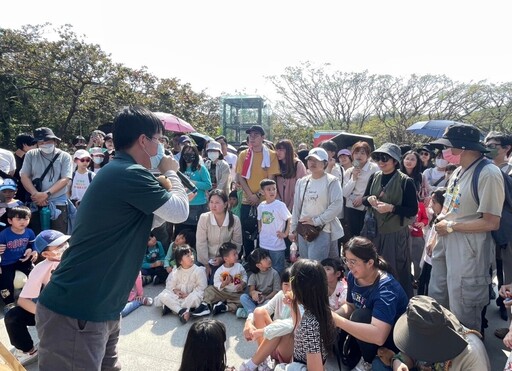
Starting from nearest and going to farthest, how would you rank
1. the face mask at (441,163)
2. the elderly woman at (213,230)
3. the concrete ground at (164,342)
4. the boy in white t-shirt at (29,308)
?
1. the boy in white t-shirt at (29,308)
2. the concrete ground at (164,342)
3. the elderly woman at (213,230)
4. the face mask at (441,163)

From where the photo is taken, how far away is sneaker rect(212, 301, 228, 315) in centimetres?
403

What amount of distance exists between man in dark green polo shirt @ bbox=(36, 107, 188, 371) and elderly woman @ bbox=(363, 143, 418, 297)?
99.0 inches

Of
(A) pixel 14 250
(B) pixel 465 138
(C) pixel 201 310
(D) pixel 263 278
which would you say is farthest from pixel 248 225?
(B) pixel 465 138

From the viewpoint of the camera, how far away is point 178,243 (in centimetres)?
483

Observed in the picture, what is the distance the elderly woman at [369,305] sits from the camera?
8.47ft

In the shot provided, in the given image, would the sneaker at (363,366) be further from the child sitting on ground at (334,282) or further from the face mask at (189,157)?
the face mask at (189,157)

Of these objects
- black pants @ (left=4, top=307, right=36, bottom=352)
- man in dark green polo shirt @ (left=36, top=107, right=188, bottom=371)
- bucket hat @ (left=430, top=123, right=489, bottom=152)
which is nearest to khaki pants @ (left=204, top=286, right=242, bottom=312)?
black pants @ (left=4, top=307, right=36, bottom=352)

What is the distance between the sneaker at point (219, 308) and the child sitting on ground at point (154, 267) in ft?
3.75

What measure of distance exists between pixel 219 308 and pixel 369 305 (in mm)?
1847

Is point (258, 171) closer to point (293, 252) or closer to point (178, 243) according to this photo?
point (293, 252)

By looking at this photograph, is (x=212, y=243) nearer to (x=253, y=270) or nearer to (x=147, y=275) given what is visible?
(x=253, y=270)

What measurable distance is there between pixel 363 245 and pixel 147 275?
321 centimetres

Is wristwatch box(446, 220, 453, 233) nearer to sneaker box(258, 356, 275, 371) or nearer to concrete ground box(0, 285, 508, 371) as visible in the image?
concrete ground box(0, 285, 508, 371)

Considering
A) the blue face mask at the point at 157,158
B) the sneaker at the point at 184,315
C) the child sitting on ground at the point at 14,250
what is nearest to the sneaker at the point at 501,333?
the sneaker at the point at 184,315
